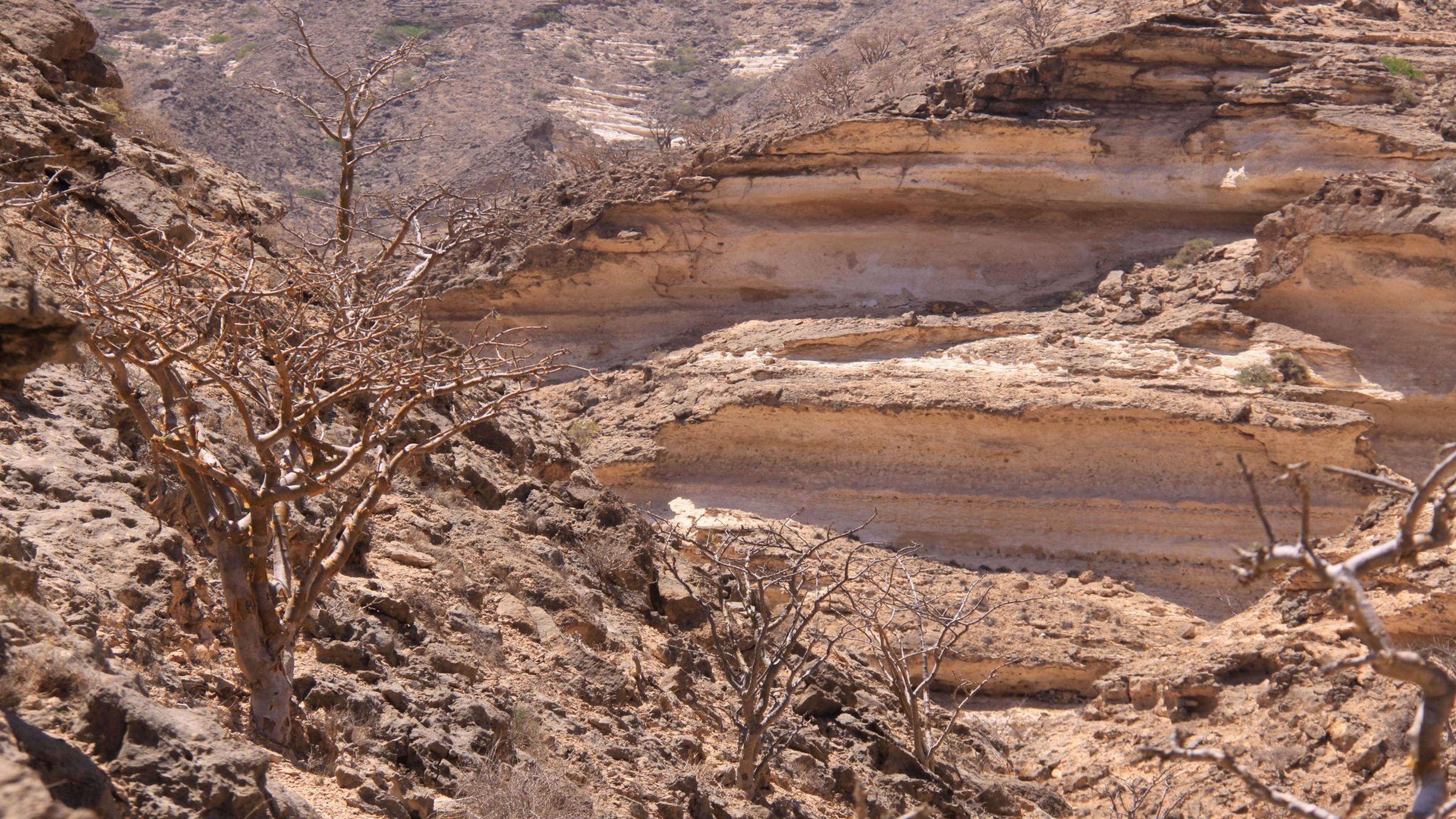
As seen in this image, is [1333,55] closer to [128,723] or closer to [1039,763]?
[1039,763]

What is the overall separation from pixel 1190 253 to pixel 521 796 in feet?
45.6

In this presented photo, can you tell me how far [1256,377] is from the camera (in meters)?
15.2

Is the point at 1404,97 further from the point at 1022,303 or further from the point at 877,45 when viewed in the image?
the point at 877,45

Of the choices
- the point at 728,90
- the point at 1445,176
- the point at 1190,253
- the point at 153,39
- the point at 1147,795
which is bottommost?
the point at 1147,795

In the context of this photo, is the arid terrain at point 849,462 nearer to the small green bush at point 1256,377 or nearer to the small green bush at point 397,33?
the small green bush at point 1256,377

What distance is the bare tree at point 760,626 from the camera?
830cm

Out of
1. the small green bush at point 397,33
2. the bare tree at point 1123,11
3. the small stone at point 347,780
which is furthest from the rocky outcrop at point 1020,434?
the small green bush at point 397,33

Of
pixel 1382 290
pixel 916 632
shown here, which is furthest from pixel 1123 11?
pixel 916 632

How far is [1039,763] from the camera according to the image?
12.4m

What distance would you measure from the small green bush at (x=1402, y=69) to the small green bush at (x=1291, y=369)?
5.44 metres

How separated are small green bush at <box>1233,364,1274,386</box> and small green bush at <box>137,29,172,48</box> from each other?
34843 millimetres

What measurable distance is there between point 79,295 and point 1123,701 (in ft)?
34.7

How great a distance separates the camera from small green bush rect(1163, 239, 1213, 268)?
683 inches

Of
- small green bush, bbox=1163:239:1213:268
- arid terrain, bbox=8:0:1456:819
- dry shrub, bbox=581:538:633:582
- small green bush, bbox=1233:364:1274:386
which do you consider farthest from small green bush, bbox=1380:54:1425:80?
dry shrub, bbox=581:538:633:582
